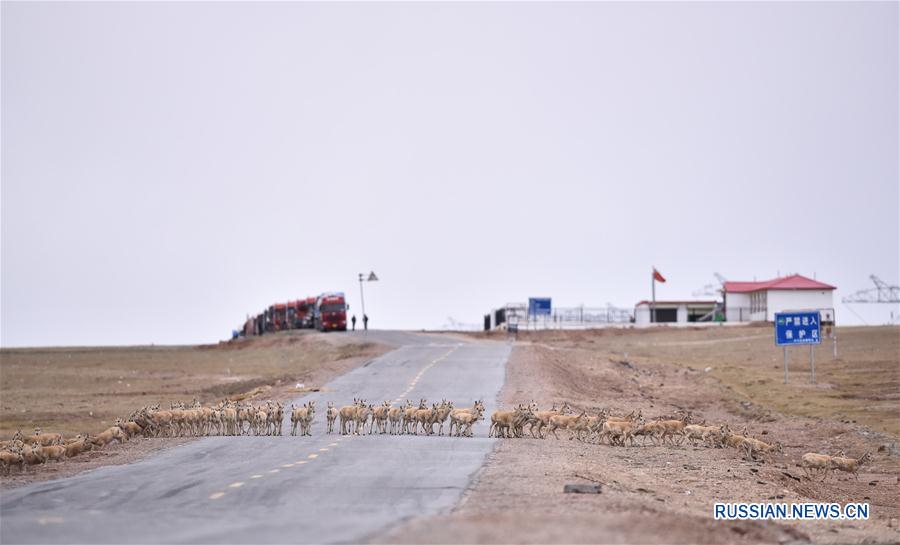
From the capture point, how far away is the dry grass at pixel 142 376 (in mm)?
46112

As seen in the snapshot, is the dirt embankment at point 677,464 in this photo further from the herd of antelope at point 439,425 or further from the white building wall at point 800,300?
the white building wall at point 800,300

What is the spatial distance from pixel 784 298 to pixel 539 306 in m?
23.4

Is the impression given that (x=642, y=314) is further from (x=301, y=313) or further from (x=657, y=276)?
(x=301, y=313)

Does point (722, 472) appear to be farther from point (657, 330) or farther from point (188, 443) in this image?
point (657, 330)

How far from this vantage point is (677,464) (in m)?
26.2

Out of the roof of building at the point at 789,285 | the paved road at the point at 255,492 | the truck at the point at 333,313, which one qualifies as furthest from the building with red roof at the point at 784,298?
the paved road at the point at 255,492

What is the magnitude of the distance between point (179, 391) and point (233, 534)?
4326 centimetres

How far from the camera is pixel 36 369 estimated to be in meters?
80.1

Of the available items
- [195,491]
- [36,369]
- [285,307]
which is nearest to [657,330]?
[285,307]

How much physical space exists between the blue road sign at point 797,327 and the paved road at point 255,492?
26.3 metres

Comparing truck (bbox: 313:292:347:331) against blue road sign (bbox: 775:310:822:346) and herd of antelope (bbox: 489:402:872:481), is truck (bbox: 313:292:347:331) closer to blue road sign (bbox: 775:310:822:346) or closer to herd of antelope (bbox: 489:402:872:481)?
blue road sign (bbox: 775:310:822:346)

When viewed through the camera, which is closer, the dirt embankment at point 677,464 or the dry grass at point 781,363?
the dirt embankment at point 677,464

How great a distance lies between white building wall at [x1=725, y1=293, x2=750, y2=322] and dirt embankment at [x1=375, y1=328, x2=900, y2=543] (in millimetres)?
47003

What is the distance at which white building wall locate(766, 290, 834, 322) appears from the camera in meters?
106
